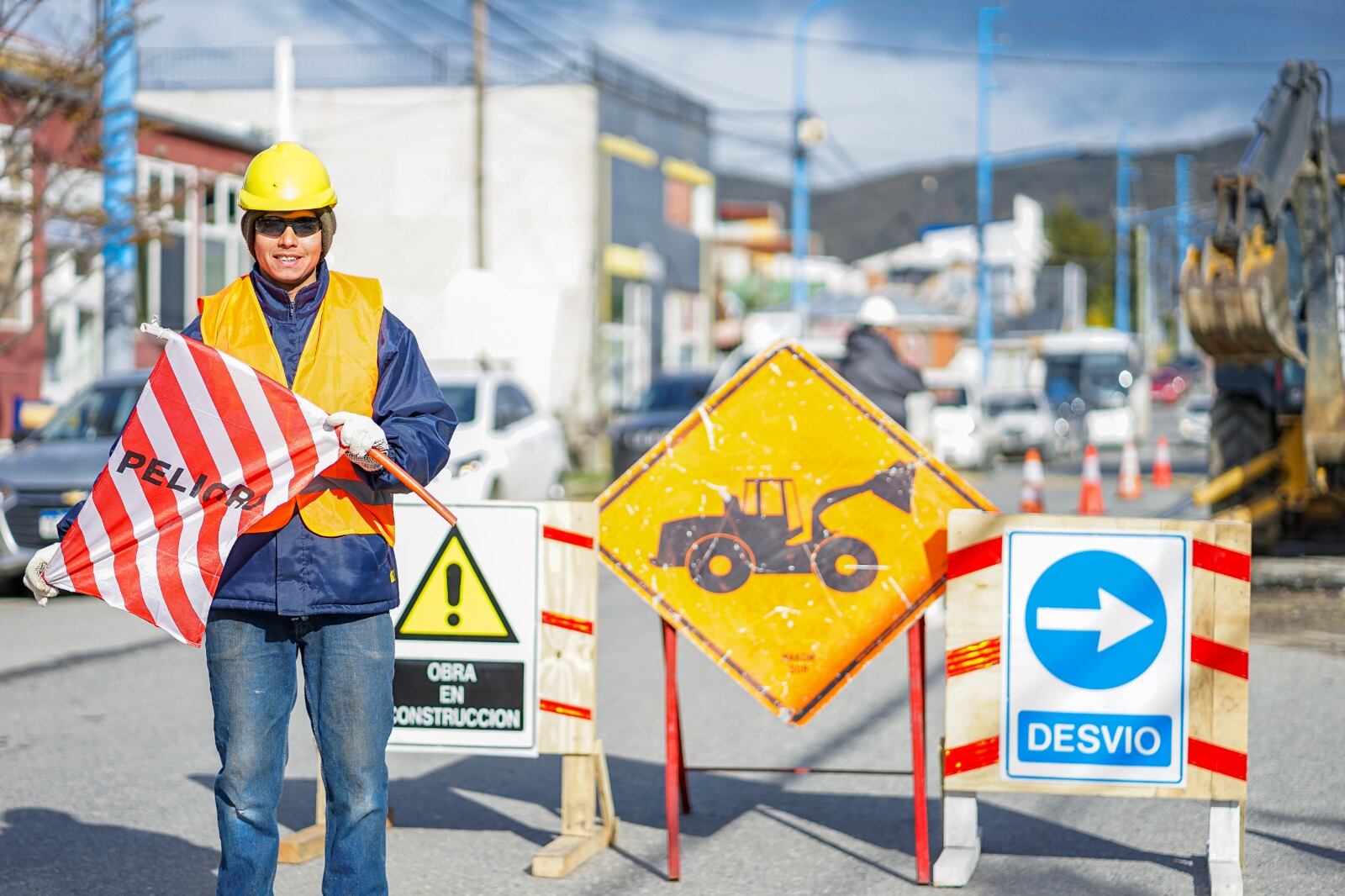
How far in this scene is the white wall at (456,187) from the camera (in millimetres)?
42469

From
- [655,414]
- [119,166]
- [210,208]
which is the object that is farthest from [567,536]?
[210,208]

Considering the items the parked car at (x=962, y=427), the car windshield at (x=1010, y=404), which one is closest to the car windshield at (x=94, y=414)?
the parked car at (x=962, y=427)

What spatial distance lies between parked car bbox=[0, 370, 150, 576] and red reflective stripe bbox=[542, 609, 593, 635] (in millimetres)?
7127

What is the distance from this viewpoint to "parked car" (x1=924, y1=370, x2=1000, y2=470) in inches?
1264

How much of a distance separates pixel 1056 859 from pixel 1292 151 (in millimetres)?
7946

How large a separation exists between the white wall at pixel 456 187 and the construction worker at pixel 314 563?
36587 millimetres

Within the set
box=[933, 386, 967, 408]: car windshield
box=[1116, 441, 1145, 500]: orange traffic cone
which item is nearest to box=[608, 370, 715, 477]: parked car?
box=[1116, 441, 1145, 500]: orange traffic cone

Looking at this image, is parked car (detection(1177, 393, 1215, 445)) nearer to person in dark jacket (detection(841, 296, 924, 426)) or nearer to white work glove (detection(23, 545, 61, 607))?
person in dark jacket (detection(841, 296, 924, 426))

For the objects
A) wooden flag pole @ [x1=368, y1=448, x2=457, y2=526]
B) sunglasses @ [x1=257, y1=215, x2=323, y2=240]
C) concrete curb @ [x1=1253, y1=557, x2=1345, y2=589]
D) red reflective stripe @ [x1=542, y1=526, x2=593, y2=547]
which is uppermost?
sunglasses @ [x1=257, y1=215, x2=323, y2=240]

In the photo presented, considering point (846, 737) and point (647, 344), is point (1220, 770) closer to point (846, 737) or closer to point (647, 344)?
point (846, 737)

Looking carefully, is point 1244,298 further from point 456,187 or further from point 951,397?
point 456,187

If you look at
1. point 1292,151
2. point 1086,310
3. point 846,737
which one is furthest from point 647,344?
point 1086,310

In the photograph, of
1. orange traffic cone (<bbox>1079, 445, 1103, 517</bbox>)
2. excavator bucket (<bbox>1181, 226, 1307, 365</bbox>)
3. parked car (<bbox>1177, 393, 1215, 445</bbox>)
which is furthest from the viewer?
parked car (<bbox>1177, 393, 1215, 445</bbox>)

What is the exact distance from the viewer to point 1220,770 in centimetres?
564
